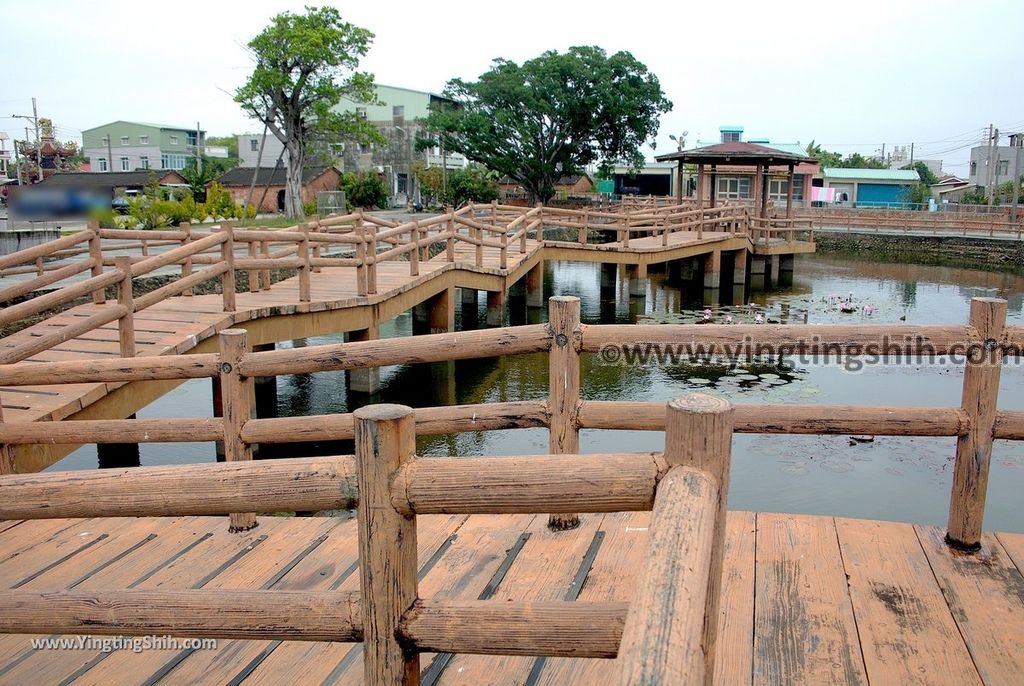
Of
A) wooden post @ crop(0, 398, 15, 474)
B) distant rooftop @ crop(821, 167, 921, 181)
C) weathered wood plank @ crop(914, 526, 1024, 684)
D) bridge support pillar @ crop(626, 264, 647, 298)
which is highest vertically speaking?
distant rooftop @ crop(821, 167, 921, 181)

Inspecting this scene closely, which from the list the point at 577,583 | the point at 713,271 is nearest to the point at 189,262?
the point at 577,583

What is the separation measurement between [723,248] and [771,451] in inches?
495

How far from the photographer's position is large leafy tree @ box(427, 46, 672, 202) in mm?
34438

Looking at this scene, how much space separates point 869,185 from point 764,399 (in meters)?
42.4

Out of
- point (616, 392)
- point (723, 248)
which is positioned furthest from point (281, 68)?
point (616, 392)

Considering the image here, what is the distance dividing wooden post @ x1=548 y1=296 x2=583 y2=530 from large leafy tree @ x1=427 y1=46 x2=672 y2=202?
32.4 m

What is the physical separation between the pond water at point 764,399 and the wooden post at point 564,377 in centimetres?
394

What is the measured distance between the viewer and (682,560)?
3.98 ft

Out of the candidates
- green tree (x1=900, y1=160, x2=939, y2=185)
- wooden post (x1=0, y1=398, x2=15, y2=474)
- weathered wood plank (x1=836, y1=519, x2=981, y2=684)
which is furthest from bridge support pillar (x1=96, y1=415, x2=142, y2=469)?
green tree (x1=900, y1=160, x2=939, y2=185)

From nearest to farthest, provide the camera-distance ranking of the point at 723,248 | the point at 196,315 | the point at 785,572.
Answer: the point at 785,572, the point at 196,315, the point at 723,248

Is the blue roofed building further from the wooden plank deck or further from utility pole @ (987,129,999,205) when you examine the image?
the wooden plank deck

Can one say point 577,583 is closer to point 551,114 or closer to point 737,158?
point 737,158

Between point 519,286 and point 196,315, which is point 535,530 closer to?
point 196,315

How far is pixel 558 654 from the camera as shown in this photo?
1.61 metres
